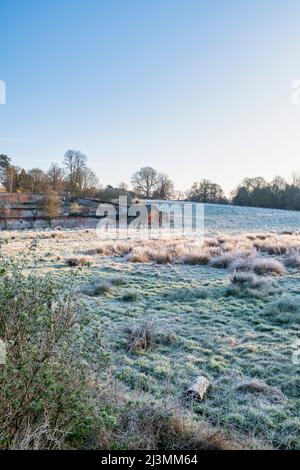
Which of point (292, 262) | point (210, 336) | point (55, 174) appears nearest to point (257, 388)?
point (210, 336)

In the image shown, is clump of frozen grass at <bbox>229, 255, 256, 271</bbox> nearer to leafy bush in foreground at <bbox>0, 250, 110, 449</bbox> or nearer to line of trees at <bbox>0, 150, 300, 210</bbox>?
leafy bush in foreground at <bbox>0, 250, 110, 449</bbox>

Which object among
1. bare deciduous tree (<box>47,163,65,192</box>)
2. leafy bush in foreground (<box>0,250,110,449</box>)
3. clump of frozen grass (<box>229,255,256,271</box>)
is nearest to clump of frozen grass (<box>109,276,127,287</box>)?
clump of frozen grass (<box>229,255,256,271</box>)

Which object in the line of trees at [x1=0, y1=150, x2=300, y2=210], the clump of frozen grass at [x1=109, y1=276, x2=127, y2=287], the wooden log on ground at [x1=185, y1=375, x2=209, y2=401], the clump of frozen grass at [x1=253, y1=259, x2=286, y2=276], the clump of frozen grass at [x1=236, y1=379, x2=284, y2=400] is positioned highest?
the line of trees at [x1=0, y1=150, x2=300, y2=210]

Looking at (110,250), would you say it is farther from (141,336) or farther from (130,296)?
(141,336)

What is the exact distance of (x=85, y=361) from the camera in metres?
2.71

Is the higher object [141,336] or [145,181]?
[145,181]

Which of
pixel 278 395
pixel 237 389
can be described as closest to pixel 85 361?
pixel 237 389

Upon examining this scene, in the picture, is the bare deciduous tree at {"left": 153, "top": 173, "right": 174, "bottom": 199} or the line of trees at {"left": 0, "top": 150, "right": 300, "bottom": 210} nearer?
the line of trees at {"left": 0, "top": 150, "right": 300, "bottom": 210}

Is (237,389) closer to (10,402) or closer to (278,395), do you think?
(278,395)

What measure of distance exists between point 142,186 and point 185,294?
47.7 m

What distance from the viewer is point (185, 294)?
7.42m

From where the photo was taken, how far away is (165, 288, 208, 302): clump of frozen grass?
7250 millimetres

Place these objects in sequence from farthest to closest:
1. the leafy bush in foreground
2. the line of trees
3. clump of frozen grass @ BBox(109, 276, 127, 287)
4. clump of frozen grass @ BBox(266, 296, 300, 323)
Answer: the line of trees < clump of frozen grass @ BBox(109, 276, 127, 287) < clump of frozen grass @ BBox(266, 296, 300, 323) < the leafy bush in foreground

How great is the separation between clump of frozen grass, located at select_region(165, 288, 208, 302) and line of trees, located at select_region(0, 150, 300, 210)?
35.8m
